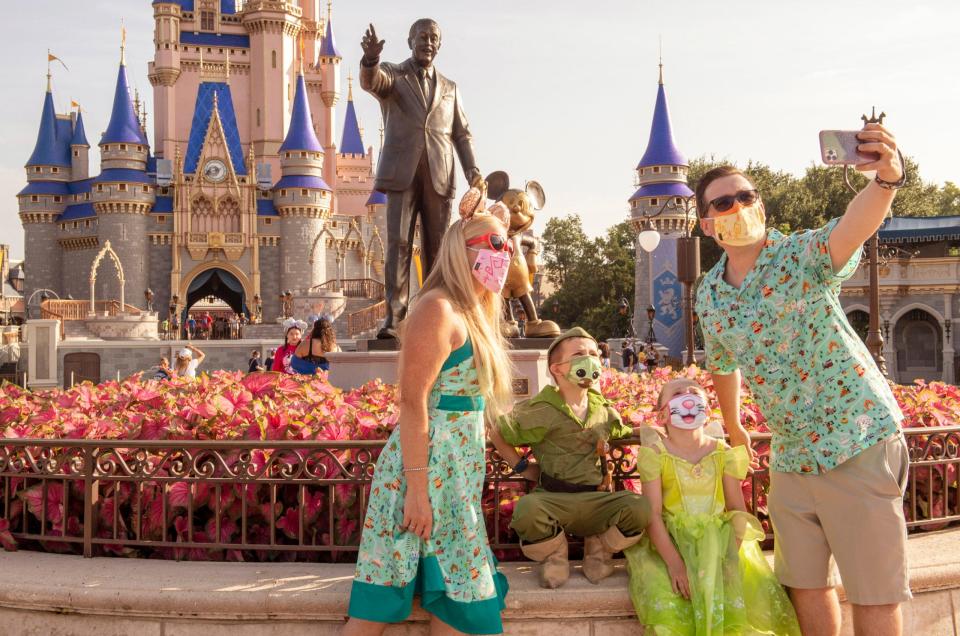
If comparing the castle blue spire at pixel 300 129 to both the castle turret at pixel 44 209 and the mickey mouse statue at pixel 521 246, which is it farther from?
the mickey mouse statue at pixel 521 246

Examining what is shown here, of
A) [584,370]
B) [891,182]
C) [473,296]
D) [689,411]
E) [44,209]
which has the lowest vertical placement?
[689,411]

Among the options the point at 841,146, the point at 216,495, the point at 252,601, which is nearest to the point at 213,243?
the point at 216,495

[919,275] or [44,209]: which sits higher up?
[44,209]

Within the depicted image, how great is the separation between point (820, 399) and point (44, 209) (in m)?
50.2

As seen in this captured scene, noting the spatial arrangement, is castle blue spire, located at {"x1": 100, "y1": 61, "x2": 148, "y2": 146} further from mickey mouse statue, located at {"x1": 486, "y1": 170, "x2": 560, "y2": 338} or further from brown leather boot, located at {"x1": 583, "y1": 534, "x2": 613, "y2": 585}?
brown leather boot, located at {"x1": 583, "y1": 534, "x2": 613, "y2": 585}

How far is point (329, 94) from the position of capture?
54594 millimetres

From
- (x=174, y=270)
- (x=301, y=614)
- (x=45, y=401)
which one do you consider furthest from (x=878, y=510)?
(x=174, y=270)

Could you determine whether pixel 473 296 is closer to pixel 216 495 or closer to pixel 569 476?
pixel 569 476

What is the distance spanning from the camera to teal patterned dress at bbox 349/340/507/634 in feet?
8.78

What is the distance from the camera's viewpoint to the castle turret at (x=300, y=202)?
1780 inches

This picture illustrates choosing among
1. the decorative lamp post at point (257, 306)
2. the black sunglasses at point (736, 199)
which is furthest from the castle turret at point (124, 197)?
the black sunglasses at point (736, 199)

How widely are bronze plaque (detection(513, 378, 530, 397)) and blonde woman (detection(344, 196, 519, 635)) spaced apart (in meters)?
2.78

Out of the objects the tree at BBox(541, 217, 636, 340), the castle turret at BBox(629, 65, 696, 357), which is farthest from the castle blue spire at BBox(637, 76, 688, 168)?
the tree at BBox(541, 217, 636, 340)

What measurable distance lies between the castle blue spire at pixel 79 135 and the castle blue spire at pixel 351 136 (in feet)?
52.9
